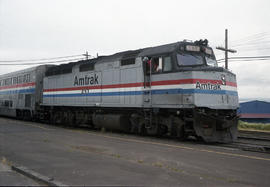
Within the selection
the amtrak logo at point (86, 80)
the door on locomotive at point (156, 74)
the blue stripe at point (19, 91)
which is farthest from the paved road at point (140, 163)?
the blue stripe at point (19, 91)

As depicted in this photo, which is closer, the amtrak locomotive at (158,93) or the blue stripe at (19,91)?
the amtrak locomotive at (158,93)

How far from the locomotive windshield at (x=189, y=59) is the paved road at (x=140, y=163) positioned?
150 inches

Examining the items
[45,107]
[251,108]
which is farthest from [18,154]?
[251,108]

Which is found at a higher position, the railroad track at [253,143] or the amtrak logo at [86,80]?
the amtrak logo at [86,80]

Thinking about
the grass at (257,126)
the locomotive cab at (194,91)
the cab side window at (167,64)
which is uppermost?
the cab side window at (167,64)

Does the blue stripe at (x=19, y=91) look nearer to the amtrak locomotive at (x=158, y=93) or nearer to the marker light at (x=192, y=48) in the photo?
the amtrak locomotive at (x=158, y=93)

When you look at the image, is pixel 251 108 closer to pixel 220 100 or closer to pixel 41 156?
pixel 220 100

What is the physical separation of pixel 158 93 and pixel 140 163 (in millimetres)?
5966

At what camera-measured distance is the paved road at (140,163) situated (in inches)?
256

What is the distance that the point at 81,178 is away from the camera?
6375 millimetres

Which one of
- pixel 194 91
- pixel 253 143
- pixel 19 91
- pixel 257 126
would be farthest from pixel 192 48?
pixel 19 91

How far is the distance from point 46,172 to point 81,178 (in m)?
1.02

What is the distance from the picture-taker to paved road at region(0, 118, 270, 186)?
649 cm

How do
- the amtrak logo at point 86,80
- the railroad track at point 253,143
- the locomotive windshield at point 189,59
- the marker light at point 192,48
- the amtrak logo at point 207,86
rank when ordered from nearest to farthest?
the railroad track at point 253,143 → the amtrak logo at point 207,86 → the locomotive windshield at point 189,59 → the marker light at point 192,48 → the amtrak logo at point 86,80
